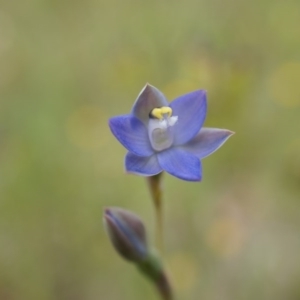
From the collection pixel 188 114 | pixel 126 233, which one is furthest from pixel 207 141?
pixel 126 233

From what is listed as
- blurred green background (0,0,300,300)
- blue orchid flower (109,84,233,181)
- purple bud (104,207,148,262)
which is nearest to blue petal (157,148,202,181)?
blue orchid flower (109,84,233,181)

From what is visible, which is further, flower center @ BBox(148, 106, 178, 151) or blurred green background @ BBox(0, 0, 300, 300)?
blurred green background @ BBox(0, 0, 300, 300)

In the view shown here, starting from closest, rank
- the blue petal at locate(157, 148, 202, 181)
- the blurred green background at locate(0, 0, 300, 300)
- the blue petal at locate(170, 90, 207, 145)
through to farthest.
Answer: the blue petal at locate(157, 148, 202, 181), the blue petal at locate(170, 90, 207, 145), the blurred green background at locate(0, 0, 300, 300)

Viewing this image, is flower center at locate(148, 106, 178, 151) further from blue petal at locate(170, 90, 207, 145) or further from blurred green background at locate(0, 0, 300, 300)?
blurred green background at locate(0, 0, 300, 300)

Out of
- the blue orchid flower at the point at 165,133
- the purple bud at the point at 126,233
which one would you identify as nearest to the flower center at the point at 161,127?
the blue orchid flower at the point at 165,133

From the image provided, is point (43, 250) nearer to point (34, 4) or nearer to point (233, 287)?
point (233, 287)
